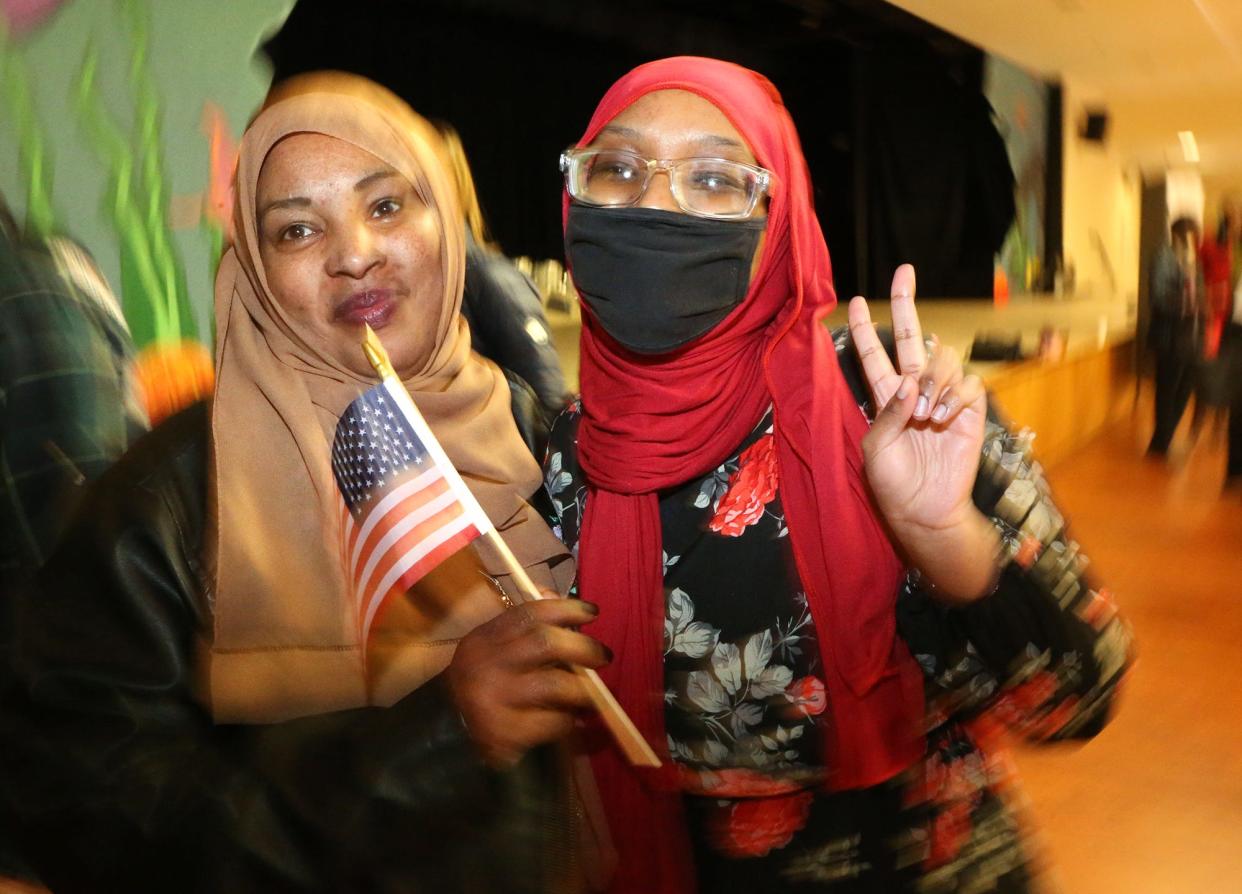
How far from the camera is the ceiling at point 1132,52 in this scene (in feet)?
19.7

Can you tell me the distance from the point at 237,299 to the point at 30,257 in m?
0.61

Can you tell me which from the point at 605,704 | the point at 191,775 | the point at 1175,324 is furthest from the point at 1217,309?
the point at 191,775

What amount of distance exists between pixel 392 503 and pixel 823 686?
424mm

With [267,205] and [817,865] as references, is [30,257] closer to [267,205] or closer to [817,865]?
[267,205]

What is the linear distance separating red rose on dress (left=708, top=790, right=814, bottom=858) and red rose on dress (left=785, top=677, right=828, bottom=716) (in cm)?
9

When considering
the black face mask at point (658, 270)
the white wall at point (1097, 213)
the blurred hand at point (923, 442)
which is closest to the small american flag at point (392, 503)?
the black face mask at point (658, 270)

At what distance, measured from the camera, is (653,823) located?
0.98 meters

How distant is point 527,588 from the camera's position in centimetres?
84

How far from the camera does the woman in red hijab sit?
36.9 inches

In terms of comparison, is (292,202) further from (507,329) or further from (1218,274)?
(1218,274)

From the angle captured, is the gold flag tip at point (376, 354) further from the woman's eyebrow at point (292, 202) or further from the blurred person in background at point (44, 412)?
the blurred person in background at point (44, 412)

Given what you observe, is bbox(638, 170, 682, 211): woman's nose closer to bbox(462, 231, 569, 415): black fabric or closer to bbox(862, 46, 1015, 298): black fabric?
bbox(462, 231, 569, 415): black fabric

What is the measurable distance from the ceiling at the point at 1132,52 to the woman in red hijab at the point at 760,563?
522 cm

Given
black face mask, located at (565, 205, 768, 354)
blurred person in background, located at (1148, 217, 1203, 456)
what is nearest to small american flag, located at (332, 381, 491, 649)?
black face mask, located at (565, 205, 768, 354)
